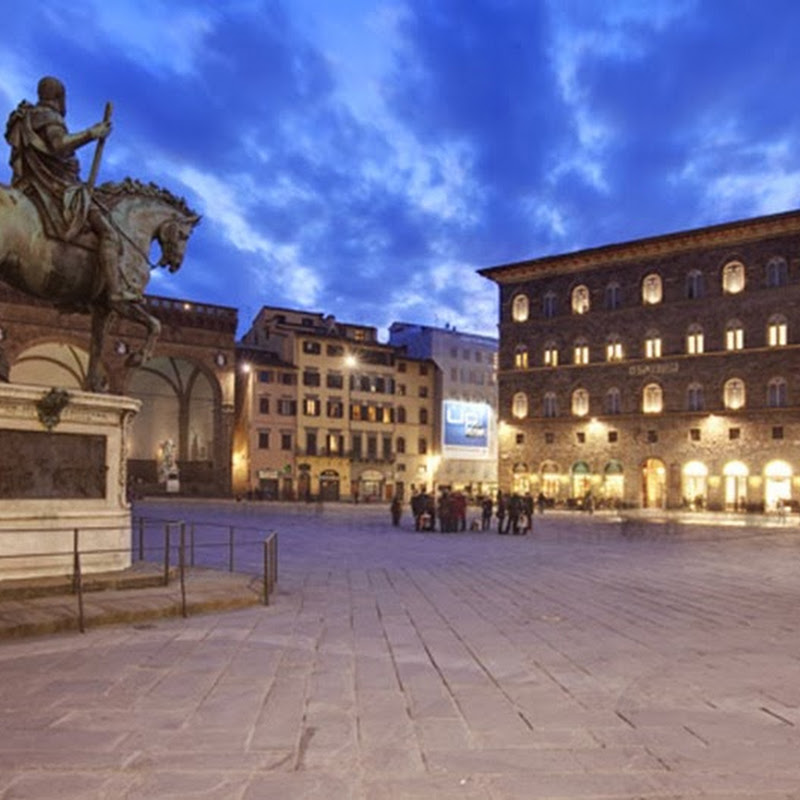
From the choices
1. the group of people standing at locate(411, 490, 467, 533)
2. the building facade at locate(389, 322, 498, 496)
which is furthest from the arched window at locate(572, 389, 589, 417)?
the group of people standing at locate(411, 490, 467, 533)

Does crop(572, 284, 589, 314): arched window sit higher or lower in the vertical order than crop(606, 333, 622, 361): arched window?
higher

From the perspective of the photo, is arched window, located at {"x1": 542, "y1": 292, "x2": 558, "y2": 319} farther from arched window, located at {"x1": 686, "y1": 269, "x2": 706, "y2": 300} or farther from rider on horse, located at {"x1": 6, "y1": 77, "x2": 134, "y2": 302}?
rider on horse, located at {"x1": 6, "y1": 77, "x2": 134, "y2": 302}

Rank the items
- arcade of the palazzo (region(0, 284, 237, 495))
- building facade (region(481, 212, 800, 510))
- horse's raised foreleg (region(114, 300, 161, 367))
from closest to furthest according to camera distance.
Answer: horse's raised foreleg (region(114, 300, 161, 367)) → building facade (region(481, 212, 800, 510)) → arcade of the palazzo (region(0, 284, 237, 495))

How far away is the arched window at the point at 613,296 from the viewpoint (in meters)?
55.3

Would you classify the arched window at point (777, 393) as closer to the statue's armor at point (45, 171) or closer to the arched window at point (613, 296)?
the arched window at point (613, 296)

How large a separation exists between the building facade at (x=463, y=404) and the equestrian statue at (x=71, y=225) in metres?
63.7

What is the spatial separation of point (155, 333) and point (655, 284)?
152 feet

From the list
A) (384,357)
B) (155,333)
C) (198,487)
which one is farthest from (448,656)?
(384,357)

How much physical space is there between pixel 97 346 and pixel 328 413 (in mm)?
57533

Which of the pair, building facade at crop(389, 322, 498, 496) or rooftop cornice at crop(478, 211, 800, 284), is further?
building facade at crop(389, 322, 498, 496)

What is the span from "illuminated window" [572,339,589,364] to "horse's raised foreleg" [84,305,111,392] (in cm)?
4712

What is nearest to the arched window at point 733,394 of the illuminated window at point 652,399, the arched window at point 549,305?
the illuminated window at point 652,399

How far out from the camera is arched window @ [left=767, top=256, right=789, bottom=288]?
48688 millimetres

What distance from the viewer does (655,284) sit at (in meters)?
53.9
